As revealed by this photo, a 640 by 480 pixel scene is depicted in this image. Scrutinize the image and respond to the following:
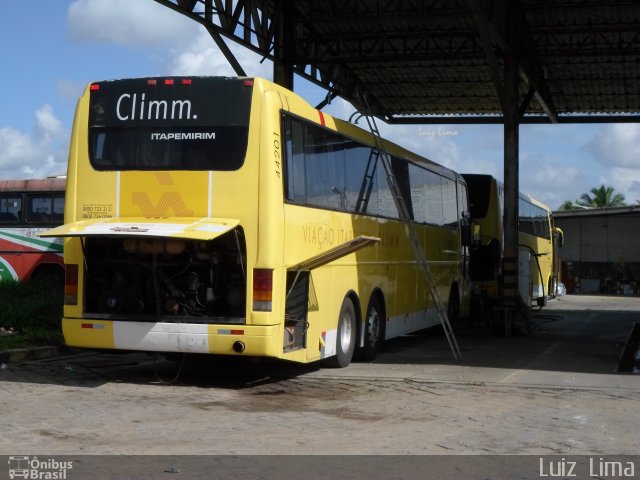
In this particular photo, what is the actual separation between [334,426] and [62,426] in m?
2.60

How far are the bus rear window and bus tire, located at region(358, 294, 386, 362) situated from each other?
14.7 feet

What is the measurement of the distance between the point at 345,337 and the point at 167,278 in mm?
3265

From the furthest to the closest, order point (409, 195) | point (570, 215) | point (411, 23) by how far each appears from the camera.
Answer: point (570, 215), point (411, 23), point (409, 195)

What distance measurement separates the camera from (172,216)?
10.6 meters

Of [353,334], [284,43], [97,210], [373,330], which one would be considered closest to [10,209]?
[284,43]

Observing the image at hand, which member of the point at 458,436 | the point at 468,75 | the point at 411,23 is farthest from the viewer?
the point at 468,75

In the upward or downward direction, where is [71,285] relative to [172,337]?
upward

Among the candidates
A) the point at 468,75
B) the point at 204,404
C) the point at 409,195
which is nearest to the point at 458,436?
the point at 204,404

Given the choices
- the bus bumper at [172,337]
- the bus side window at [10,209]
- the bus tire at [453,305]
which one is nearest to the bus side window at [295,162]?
the bus bumper at [172,337]

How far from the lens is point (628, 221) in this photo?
169ft

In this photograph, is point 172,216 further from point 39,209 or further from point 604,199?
point 604,199

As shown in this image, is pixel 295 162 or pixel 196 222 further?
pixel 295 162

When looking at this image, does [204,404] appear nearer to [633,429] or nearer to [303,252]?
[303,252]

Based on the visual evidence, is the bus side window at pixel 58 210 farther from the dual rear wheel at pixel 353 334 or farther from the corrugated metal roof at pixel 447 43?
the dual rear wheel at pixel 353 334
